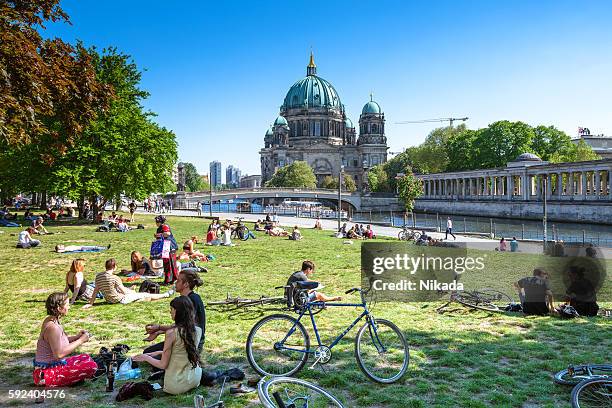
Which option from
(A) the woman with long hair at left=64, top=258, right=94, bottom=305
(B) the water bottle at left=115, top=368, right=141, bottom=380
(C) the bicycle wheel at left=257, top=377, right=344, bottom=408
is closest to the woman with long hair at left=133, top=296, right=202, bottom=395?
(B) the water bottle at left=115, top=368, right=141, bottom=380

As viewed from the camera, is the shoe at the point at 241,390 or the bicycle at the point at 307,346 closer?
the shoe at the point at 241,390

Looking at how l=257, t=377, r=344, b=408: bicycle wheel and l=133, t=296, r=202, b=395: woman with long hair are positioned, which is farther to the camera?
l=133, t=296, r=202, b=395: woman with long hair

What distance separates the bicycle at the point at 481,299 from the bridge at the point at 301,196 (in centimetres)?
6954

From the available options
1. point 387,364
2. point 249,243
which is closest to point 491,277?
point 387,364

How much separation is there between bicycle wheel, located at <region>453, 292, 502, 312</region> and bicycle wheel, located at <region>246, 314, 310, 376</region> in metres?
4.69

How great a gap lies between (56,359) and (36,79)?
911cm

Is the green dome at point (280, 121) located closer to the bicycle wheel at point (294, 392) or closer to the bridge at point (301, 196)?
the bridge at point (301, 196)

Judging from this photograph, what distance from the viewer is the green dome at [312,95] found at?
16525 cm

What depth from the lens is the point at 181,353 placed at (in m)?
5.62

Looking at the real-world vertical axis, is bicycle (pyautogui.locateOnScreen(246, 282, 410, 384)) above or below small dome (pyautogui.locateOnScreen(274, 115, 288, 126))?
below

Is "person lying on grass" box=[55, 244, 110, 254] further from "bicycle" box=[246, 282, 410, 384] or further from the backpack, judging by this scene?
"bicycle" box=[246, 282, 410, 384]

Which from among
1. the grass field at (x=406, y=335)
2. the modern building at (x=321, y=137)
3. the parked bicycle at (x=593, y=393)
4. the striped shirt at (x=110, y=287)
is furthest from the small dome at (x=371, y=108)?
the parked bicycle at (x=593, y=393)

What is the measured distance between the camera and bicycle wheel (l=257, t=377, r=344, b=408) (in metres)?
3.76

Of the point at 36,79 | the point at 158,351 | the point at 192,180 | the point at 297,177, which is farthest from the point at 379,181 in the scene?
the point at 158,351
